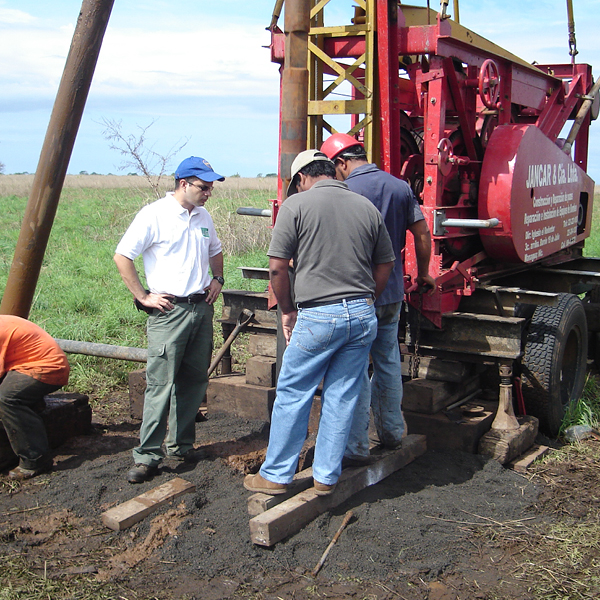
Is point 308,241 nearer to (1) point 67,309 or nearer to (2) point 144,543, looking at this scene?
(2) point 144,543

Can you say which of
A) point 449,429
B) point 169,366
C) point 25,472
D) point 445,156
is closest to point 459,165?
point 445,156

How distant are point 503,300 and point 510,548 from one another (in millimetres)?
2118

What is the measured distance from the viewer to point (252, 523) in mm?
3416

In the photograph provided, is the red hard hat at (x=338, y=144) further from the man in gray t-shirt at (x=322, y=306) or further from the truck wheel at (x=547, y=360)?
the truck wheel at (x=547, y=360)

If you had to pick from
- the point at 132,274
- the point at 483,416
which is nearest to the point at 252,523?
the point at 132,274

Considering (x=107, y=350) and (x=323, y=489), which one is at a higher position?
(x=107, y=350)

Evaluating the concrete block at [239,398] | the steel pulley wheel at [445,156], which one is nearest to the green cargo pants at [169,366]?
the concrete block at [239,398]

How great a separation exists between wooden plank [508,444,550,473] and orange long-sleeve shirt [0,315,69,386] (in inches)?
126

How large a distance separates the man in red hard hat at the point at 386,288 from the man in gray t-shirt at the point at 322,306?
0.36 meters

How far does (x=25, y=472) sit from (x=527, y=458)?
349 cm

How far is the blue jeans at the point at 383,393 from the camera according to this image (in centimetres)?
401

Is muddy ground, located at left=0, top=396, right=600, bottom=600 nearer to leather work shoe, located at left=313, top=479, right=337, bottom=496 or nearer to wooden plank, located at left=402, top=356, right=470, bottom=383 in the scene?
leather work shoe, located at left=313, top=479, right=337, bottom=496

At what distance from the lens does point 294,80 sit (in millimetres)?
4039

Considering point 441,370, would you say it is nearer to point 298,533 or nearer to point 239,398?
point 239,398
